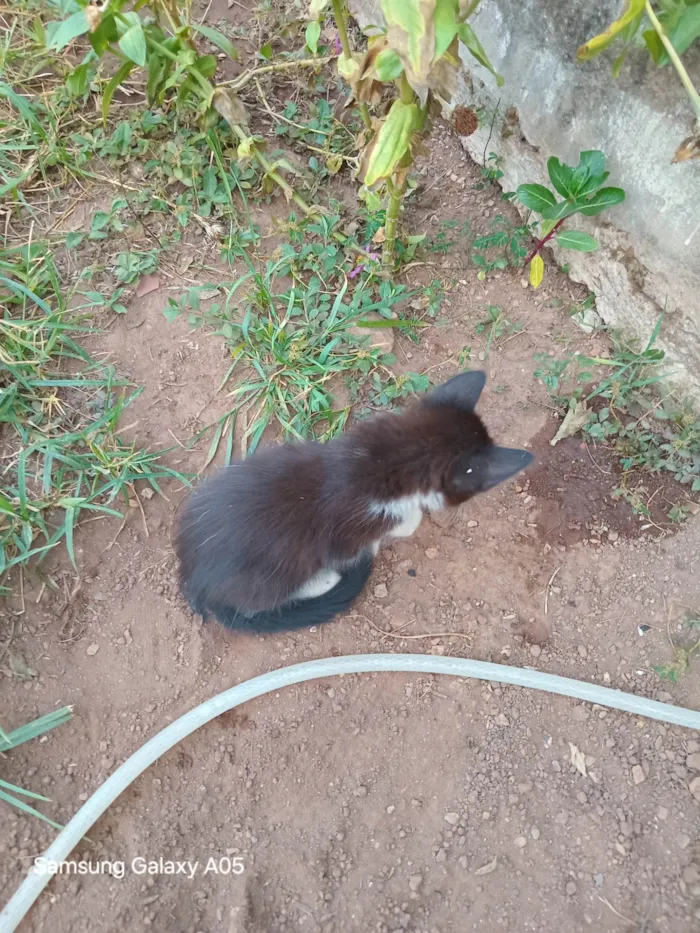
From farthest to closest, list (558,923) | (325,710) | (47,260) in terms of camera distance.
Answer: (47,260) → (325,710) → (558,923)

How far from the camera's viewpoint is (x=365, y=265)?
2598 millimetres

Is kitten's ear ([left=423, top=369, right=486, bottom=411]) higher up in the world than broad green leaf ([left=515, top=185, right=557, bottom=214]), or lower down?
lower down

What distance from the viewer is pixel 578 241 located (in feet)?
6.72

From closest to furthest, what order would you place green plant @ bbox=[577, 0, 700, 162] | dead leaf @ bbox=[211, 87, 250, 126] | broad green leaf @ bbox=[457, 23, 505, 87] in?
green plant @ bbox=[577, 0, 700, 162] < broad green leaf @ bbox=[457, 23, 505, 87] < dead leaf @ bbox=[211, 87, 250, 126]

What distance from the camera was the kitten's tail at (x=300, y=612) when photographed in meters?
2.07

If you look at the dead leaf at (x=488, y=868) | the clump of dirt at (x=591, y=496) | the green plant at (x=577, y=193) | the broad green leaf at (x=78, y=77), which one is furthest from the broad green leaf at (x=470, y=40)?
the dead leaf at (x=488, y=868)

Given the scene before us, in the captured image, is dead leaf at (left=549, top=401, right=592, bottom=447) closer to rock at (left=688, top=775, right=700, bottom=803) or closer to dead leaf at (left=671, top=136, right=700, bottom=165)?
dead leaf at (left=671, top=136, right=700, bottom=165)

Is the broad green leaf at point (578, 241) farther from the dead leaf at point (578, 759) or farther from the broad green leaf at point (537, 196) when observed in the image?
the dead leaf at point (578, 759)

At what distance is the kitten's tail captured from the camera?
6.81 feet

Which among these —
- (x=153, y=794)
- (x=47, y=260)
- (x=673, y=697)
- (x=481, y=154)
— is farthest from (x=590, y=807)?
(x=47, y=260)

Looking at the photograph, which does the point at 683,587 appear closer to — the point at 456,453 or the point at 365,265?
the point at 456,453

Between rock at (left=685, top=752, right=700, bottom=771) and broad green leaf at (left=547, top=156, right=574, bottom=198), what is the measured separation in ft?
6.18

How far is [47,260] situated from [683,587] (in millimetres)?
2831

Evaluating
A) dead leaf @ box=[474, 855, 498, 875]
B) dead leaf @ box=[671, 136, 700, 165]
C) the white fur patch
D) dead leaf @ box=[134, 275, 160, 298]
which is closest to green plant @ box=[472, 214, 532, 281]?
dead leaf @ box=[671, 136, 700, 165]
